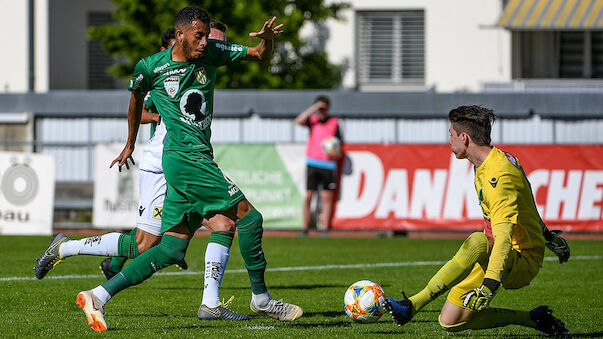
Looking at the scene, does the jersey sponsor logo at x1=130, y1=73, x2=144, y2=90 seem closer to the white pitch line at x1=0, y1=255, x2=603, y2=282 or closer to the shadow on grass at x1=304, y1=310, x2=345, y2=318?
the shadow on grass at x1=304, y1=310, x2=345, y2=318

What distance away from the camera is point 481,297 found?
5.49 meters

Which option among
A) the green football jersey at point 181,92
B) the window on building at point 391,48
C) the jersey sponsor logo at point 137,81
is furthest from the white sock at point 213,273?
the window on building at point 391,48

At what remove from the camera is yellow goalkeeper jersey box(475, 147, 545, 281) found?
5859 millimetres

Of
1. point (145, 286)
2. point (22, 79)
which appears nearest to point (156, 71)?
point (145, 286)

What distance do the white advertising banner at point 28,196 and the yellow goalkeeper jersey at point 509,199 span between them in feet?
36.8

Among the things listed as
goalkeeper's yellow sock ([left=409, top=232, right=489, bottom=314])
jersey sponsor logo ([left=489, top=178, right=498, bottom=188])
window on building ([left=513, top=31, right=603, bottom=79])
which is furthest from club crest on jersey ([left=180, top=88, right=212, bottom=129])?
window on building ([left=513, top=31, right=603, bottom=79])

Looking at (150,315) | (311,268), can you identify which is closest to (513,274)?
(150,315)

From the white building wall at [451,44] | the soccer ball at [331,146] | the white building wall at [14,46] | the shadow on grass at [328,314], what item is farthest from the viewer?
the white building wall at [451,44]

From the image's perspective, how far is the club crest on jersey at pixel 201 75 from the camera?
6738 mm

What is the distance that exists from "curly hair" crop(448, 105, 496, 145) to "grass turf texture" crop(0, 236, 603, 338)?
1298 mm

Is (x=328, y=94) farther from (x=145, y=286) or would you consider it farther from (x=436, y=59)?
(x=145, y=286)

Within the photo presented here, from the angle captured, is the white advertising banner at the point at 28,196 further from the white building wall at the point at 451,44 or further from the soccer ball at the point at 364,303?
the white building wall at the point at 451,44

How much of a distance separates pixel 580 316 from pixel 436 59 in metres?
22.3

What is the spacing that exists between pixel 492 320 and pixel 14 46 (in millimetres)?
23908
